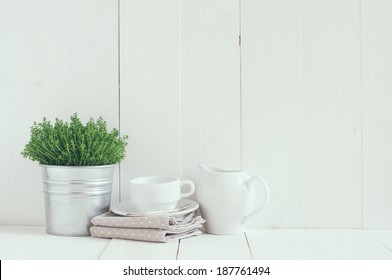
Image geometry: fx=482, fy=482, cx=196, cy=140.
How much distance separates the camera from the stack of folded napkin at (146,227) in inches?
40.5

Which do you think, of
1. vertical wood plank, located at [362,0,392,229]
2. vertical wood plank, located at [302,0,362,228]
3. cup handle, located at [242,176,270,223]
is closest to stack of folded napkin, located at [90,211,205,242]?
cup handle, located at [242,176,270,223]

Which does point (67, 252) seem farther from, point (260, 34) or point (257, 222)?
point (260, 34)

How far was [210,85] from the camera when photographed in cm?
120

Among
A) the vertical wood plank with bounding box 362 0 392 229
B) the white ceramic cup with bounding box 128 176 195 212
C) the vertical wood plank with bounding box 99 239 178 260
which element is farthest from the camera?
the vertical wood plank with bounding box 362 0 392 229

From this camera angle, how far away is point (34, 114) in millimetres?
1220

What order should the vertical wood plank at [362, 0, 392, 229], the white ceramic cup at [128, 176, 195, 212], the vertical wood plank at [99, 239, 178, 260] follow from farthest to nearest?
the vertical wood plank at [362, 0, 392, 229] < the white ceramic cup at [128, 176, 195, 212] < the vertical wood plank at [99, 239, 178, 260]

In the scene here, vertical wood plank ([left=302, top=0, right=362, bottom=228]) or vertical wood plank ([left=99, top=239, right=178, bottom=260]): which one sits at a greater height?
vertical wood plank ([left=302, top=0, right=362, bottom=228])

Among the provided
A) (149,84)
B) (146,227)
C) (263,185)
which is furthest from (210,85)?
(146,227)

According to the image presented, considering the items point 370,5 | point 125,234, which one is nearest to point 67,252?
point 125,234

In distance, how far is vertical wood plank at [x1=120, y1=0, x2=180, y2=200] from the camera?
3.94 ft

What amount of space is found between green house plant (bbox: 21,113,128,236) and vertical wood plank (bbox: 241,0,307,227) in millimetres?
346

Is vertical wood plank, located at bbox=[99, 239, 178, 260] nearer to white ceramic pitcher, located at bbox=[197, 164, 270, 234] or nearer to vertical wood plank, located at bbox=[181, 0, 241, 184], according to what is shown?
white ceramic pitcher, located at bbox=[197, 164, 270, 234]

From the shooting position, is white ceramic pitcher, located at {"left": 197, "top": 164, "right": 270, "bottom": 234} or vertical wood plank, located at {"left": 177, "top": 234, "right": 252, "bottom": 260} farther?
white ceramic pitcher, located at {"left": 197, "top": 164, "right": 270, "bottom": 234}

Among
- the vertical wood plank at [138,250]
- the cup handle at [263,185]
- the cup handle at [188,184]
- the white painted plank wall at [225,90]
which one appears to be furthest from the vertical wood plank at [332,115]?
the vertical wood plank at [138,250]
